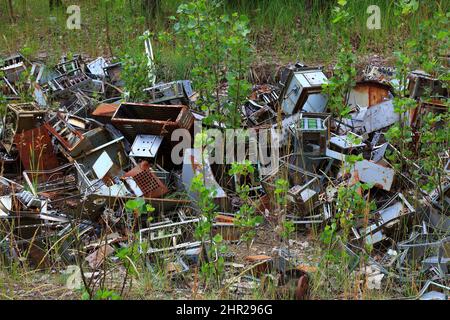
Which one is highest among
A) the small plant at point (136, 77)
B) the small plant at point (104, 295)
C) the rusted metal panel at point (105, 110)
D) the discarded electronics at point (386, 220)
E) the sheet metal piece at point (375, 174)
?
the small plant at point (136, 77)

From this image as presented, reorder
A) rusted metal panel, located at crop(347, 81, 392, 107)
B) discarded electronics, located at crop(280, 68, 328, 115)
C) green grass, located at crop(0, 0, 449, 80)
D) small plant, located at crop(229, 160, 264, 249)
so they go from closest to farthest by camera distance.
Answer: small plant, located at crop(229, 160, 264, 249)
discarded electronics, located at crop(280, 68, 328, 115)
rusted metal panel, located at crop(347, 81, 392, 107)
green grass, located at crop(0, 0, 449, 80)

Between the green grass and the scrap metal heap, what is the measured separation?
100cm

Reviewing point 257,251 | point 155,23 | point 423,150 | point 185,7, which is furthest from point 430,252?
point 155,23

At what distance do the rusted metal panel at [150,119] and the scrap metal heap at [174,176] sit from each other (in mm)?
11

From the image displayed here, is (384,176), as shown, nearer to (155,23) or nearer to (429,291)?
(429,291)

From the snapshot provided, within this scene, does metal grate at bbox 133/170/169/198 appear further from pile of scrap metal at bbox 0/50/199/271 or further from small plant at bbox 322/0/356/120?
small plant at bbox 322/0/356/120

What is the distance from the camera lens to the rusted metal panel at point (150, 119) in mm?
5309

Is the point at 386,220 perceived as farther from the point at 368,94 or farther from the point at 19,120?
the point at 19,120

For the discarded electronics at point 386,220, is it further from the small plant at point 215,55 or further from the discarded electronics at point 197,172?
the small plant at point 215,55

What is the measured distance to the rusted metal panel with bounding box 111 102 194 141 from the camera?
17.4 ft

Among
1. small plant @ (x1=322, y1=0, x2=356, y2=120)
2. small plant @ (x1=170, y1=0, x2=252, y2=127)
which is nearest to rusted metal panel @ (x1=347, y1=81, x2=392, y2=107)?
small plant @ (x1=322, y1=0, x2=356, y2=120)

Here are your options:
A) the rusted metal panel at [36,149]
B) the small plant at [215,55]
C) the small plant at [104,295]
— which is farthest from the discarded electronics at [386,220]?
the rusted metal panel at [36,149]

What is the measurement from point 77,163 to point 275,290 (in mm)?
2437

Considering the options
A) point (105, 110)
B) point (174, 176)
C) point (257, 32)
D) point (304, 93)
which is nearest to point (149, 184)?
point (174, 176)
